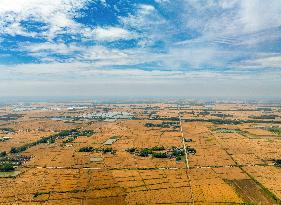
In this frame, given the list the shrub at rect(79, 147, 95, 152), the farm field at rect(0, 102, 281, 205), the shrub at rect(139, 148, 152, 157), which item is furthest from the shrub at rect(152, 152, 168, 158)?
the shrub at rect(79, 147, 95, 152)

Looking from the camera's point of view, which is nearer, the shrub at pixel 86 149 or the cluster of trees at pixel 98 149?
the cluster of trees at pixel 98 149

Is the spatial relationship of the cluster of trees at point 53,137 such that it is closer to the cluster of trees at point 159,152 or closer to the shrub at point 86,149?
the shrub at point 86,149

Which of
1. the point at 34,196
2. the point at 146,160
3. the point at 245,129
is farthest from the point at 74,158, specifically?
the point at 245,129

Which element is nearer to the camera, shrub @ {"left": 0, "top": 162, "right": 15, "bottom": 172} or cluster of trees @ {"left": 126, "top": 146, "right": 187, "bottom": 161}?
shrub @ {"left": 0, "top": 162, "right": 15, "bottom": 172}

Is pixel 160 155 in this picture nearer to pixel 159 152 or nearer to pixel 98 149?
pixel 159 152

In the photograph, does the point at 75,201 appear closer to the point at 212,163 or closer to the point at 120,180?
the point at 120,180

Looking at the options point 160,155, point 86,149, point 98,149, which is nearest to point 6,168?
point 86,149

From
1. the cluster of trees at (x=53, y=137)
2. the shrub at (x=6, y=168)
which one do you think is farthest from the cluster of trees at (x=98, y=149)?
the shrub at (x=6, y=168)

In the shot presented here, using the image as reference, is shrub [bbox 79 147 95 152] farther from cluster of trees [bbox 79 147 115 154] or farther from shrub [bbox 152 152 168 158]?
shrub [bbox 152 152 168 158]
